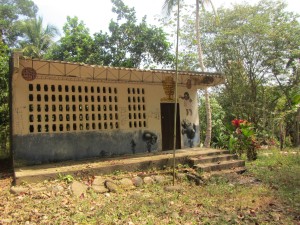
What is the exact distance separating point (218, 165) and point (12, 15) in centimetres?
1832

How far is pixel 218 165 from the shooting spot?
7.87 m

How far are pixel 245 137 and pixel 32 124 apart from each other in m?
7.20

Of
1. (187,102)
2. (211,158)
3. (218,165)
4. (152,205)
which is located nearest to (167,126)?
(187,102)

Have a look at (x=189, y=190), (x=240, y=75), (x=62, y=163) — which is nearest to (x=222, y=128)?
(x=240, y=75)

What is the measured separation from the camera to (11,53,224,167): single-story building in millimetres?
6938

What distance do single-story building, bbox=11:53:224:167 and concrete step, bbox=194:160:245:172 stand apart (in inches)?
77.3

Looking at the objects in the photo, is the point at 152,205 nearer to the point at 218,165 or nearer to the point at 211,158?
the point at 218,165

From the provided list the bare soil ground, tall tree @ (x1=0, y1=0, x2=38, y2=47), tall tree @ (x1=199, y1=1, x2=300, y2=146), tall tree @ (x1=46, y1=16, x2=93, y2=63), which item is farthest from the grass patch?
tall tree @ (x1=0, y1=0, x2=38, y2=47)

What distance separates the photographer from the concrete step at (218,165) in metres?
7.53

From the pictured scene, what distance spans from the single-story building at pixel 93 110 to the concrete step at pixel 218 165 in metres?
1.96

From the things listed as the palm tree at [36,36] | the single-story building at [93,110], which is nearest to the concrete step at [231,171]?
the single-story building at [93,110]

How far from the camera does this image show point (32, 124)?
7.04 meters

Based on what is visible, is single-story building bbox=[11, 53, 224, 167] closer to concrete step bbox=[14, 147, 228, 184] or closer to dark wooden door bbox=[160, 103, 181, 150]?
dark wooden door bbox=[160, 103, 181, 150]

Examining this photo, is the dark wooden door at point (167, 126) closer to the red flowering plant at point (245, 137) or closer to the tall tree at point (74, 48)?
the red flowering plant at point (245, 137)
